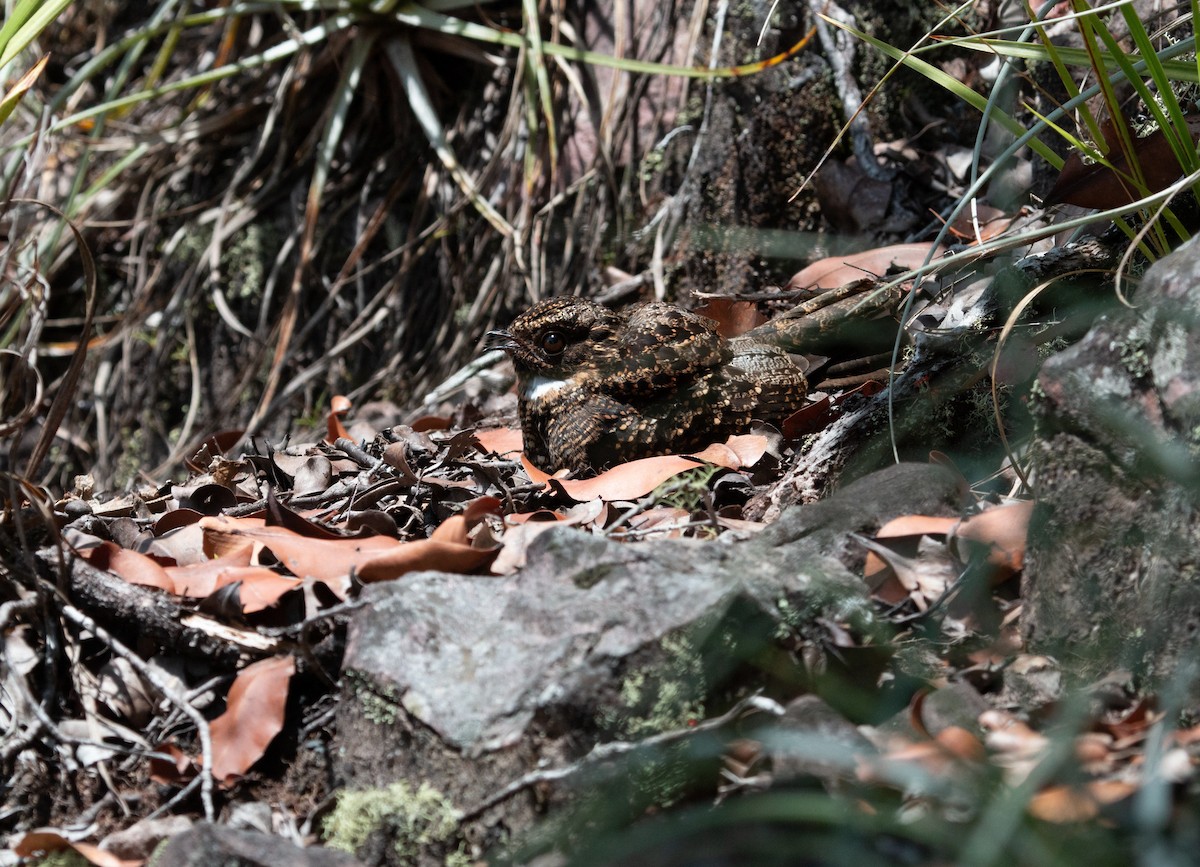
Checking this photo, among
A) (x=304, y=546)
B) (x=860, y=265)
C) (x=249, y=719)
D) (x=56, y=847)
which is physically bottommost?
(x=56, y=847)

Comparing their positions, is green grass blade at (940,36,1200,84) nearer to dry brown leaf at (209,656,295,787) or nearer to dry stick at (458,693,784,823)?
dry stick at (458,693,784,823)

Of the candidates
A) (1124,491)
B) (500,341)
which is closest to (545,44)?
(500,341)

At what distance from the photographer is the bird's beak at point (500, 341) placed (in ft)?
11.1

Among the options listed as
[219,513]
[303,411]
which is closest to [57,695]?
[219,513]

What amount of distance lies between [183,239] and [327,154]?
1.07 meters

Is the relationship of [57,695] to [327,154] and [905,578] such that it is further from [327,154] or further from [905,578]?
[327,154]

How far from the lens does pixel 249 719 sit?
77.6 inches

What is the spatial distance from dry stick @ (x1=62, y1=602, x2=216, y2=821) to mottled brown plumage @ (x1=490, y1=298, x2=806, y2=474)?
1.27 metres

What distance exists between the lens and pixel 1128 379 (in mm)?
1803

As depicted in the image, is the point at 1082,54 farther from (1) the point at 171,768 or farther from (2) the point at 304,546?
(1) the point at 171,768

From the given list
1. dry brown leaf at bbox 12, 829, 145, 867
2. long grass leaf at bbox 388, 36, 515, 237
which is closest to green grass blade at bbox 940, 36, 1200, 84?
dry brown leaf at bbox 12, 829, 145, 867

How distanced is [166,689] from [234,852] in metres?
0.52

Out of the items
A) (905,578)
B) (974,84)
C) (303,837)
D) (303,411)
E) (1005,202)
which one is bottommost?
(303,411)

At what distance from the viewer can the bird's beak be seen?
338 centimetres
